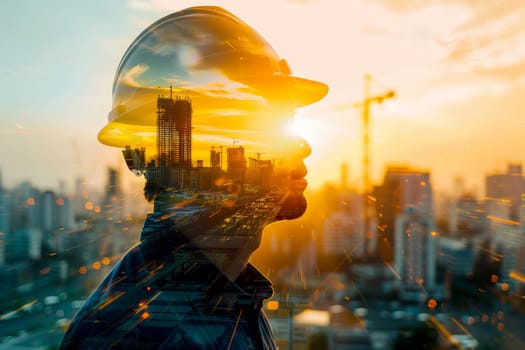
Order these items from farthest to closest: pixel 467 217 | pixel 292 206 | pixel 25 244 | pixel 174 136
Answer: pixel 467 217 < pixel 25 244 < pixel 292 206 < pixel 174 136

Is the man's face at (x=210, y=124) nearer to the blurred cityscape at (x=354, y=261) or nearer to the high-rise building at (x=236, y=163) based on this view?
the high-rise building at (x=236, y=163)

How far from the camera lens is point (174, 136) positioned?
0.88m

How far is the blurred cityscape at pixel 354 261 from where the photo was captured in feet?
5.75

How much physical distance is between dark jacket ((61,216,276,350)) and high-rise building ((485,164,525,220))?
1.96 meters

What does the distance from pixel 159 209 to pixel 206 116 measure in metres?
0.25

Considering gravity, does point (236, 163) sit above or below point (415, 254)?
above

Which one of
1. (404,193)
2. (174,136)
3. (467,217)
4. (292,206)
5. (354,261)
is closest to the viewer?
(174,136)

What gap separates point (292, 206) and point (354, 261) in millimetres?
1680

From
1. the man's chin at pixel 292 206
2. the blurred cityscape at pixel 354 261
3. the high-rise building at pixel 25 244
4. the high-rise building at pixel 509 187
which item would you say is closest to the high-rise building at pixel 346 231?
the blurred cityscape at pixel 354 261

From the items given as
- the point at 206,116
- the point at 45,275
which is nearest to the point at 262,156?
the point at 206,116

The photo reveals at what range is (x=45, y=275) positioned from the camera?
6.35 feet

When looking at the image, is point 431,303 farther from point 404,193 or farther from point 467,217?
point 404,193

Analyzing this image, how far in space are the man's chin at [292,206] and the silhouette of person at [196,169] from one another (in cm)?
2

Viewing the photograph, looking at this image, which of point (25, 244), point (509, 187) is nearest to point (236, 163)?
point (25, 244)
